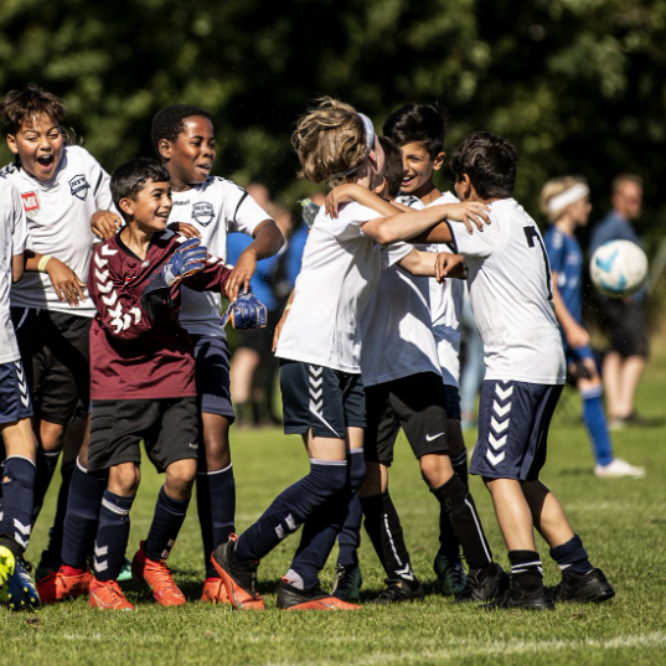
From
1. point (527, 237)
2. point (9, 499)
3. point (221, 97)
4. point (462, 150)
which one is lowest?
point (9, 499)

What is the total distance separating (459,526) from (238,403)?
977cm

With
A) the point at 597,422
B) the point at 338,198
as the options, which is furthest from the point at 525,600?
the point at 597,422

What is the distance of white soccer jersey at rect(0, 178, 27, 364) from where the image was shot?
5793 millimetres

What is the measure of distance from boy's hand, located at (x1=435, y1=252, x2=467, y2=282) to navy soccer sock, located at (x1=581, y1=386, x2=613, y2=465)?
5.00m

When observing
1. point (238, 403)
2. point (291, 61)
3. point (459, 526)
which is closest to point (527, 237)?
point (459, 526)

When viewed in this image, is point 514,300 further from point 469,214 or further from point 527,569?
point 527,569

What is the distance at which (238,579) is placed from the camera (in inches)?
218

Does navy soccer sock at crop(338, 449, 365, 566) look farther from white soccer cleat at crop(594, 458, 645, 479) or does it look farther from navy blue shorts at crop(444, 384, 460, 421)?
white soccer cleat at crop(594, 458, 645, 479)

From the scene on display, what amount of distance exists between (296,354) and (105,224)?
136 centimetres

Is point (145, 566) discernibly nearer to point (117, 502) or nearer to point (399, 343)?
point (117, 502)

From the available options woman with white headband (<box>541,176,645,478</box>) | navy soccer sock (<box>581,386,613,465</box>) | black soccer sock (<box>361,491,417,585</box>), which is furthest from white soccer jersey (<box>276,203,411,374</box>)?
navy soccer sock (<box>581,386,613,465</box>)

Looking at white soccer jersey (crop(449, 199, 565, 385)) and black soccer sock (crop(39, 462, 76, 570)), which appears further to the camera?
black soccer sock (crop(39, 462, 76, 570))

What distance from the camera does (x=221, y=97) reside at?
20.9m

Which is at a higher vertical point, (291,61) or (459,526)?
(291,61)
